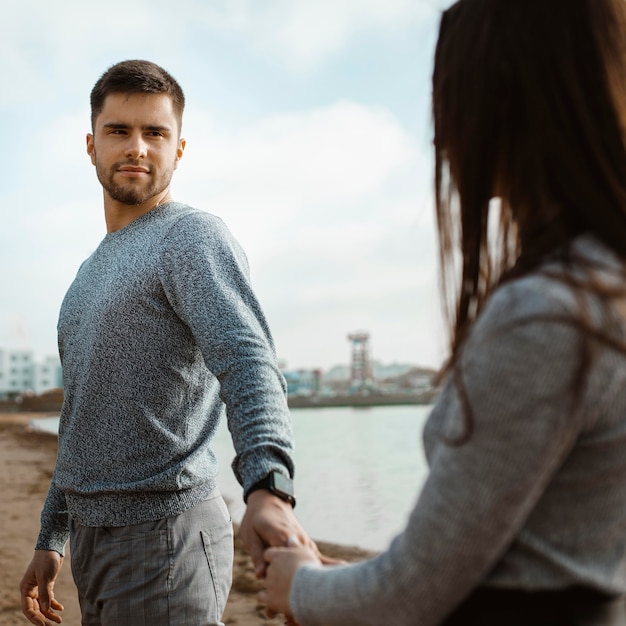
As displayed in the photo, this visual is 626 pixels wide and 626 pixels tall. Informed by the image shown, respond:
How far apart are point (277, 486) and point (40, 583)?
1038mm

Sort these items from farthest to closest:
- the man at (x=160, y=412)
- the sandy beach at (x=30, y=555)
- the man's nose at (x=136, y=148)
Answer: the sandy beach at (x=30, y=555) < the man's nose at (x=136, y=148) < the man at (x=160, y=412)

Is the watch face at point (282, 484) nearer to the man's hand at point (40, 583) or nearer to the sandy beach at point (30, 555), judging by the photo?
the man's hand at point (40, 583)

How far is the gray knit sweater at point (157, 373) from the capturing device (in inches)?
65.6

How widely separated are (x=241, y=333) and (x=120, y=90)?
35.5 inches

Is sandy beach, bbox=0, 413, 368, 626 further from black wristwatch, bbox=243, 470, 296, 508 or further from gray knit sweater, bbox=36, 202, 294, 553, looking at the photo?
black wristwatch, bbox=243, 470, 296, 508

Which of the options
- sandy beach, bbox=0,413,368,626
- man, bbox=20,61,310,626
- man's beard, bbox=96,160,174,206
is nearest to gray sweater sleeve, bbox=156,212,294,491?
man, bbox=20,61,310,626

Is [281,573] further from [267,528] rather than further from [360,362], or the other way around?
[360,362]

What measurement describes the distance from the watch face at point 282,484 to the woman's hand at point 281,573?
0.78 feet

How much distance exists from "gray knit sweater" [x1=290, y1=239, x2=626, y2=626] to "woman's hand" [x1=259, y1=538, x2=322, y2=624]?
0.19m

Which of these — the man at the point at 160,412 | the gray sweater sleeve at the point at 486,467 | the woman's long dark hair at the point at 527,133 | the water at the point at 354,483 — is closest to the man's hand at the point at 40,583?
the man at the point at 160,412

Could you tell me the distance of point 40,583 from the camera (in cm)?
207

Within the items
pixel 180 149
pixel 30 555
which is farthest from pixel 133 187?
pixel 30 555

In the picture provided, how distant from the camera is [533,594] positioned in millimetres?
866

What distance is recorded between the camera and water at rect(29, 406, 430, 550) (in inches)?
477
